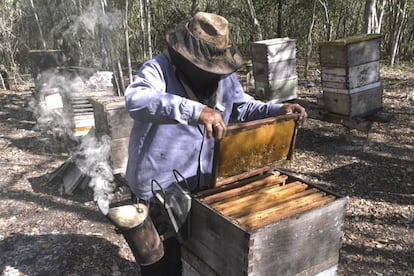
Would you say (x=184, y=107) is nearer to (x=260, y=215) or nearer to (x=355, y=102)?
(x=260, y=215)

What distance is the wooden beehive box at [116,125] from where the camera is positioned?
392 centimetres

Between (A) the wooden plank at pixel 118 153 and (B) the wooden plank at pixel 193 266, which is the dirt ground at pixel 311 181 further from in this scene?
(B) the wooden plank at pixel 193 266

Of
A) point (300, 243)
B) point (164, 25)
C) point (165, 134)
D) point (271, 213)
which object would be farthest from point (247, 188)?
point (164, 25)

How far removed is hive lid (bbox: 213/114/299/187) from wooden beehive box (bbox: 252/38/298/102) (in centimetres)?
429

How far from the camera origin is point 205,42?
1.74m

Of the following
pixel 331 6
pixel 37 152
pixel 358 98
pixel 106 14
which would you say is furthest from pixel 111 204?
pixel 331 6

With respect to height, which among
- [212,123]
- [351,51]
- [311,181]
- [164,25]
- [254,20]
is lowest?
[311,181]

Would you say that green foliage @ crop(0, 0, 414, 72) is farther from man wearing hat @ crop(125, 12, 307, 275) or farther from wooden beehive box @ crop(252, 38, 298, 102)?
man wearing hat @ crop(125, 12, 307, 275)

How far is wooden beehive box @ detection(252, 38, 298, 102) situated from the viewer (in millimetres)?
6121

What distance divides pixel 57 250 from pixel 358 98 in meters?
4.12

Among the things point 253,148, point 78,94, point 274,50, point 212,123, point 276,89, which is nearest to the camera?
point 212,123

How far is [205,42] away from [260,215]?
0.80 meters

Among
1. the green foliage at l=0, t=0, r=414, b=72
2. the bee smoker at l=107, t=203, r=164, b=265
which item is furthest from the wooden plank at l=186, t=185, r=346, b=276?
the green foliage at l=0, t=0, r=414, b=72

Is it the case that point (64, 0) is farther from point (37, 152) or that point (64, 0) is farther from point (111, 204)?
point (111, 204)
